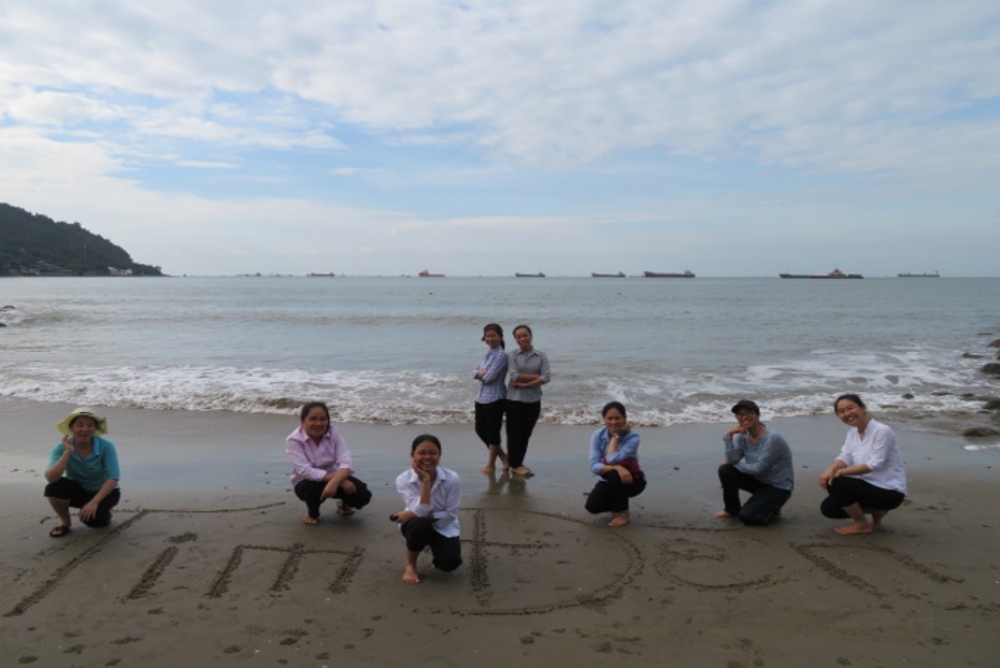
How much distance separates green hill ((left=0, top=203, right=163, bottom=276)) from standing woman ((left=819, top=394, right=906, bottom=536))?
423 ft

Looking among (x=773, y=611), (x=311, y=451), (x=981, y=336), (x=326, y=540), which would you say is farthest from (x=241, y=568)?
(x=981, y=336)

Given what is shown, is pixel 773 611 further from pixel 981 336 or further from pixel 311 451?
pixel 981 336

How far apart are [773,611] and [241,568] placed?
3659mm

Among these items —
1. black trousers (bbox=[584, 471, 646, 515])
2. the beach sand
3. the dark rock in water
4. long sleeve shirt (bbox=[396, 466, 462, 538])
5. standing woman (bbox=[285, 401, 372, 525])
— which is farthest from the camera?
the dark rock in water

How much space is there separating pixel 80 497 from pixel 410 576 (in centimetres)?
306

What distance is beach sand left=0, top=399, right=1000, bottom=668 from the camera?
3.88m

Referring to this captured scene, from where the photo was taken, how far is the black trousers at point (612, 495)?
19.6ft

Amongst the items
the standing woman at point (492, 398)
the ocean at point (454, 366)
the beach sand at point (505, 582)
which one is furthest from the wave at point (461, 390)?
the beach sand at point (505, 582)

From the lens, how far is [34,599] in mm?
4445

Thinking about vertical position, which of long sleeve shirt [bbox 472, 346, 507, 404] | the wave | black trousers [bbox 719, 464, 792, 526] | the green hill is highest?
the green hill

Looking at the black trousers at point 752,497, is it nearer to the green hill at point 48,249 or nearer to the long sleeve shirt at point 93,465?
the long sleeve shirt at point 93,465

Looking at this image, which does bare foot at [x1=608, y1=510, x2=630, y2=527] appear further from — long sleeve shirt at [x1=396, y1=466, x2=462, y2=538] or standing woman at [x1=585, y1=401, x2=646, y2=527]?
long sleeve shirt at [x1=396, y1=466, x2=462, y2=538]

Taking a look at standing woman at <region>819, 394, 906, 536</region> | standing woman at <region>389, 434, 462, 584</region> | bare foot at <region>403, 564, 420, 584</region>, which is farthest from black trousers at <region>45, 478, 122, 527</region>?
standing woman at <region>819, 394, 906, 536</region>

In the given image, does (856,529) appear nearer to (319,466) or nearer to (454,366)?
(319,466)
